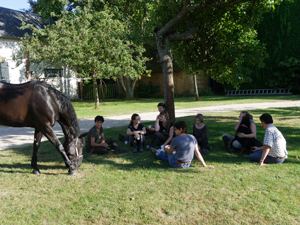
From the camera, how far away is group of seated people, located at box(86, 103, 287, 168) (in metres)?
5.42

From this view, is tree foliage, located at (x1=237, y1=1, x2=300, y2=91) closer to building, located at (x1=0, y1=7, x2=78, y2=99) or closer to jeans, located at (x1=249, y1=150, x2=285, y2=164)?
building, located at (x1=0, y1=7, x2=78, y2=99)

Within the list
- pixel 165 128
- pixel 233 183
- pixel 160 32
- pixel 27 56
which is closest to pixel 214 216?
pixel 233 183

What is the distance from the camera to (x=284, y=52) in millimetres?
25625

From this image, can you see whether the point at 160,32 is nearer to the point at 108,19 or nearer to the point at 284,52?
the point at 108,19

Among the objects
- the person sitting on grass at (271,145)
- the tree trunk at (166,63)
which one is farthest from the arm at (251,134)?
the tree trunk at (166,63)

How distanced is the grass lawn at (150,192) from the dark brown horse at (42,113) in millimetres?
523

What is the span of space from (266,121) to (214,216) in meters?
2.66

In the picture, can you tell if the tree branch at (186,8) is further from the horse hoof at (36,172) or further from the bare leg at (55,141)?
the horse hoof at (36,172)

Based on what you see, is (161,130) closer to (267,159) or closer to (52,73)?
(267,159)

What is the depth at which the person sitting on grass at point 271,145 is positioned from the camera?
17.6ft

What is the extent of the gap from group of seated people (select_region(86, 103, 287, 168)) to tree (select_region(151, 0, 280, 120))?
5.83 feet

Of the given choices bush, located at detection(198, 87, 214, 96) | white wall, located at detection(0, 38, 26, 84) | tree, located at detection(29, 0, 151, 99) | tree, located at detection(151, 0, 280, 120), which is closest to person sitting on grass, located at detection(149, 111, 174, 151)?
tree, located at detection(151, 0, 280, 120)

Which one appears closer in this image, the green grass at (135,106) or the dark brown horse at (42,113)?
the dark brown horse at (42,113)

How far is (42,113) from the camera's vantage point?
17.9 ft
